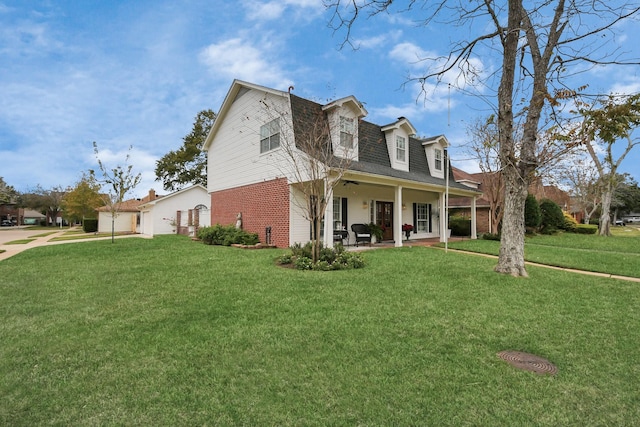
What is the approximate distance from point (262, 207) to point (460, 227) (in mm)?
14285

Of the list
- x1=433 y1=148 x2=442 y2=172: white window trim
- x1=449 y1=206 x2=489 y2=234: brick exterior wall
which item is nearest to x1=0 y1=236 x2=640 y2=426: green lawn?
x1=433 y1=148 x2=442 y2=172: white window trim

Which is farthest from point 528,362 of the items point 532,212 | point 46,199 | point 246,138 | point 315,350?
point 46,199

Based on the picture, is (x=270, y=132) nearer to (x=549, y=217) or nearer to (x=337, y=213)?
(x=337, y=213)

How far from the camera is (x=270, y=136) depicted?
43.9 ft

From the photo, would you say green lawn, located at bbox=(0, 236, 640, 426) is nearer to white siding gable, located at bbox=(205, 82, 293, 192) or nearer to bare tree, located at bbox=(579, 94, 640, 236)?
bare tree, located at bbox=(579, 94, 640, 236)

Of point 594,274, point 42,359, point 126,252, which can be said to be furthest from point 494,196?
point 42,359

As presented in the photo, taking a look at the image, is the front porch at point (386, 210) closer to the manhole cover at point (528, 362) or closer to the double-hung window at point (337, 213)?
the double-hung window at point (337, 213)

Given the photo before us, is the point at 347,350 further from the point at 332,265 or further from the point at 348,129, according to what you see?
the point at 348,129

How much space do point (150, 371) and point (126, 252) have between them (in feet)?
33.5

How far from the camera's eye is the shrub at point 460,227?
69.9ft

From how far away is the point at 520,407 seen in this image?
2.68 m

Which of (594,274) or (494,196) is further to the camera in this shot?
(494,196)

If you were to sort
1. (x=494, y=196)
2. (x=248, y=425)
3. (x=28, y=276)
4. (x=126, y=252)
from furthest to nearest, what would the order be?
1. (x=494, y=196)
2. (x=126, y=252)
3. (x=28, y=276)
4. (x=248, y=425)

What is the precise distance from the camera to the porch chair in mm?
13523
